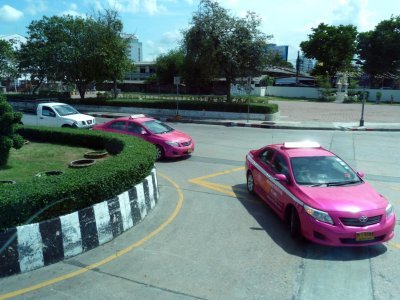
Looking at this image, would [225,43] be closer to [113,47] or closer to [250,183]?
[113,47]

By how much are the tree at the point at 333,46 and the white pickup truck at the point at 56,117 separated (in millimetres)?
57942

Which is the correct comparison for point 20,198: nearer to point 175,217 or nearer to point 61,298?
point 61,298

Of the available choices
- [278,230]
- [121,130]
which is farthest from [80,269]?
[121,130]

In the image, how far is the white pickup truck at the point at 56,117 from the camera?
62.3 ft

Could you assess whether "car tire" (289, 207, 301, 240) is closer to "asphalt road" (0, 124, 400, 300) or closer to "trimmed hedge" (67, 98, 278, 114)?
"asphalt road" (0, 124, 400, 300)

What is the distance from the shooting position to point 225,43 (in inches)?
1072

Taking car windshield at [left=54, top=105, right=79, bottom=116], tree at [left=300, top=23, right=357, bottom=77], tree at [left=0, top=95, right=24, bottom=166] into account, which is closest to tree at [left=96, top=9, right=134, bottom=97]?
car windshield at [left=54, top=105, right=79, bottom=116]

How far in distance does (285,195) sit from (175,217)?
88.6 inches

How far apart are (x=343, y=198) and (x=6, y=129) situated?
8064 mm

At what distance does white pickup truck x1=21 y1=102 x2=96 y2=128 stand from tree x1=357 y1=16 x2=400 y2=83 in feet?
184

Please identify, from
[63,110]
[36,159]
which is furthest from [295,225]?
[63,110]

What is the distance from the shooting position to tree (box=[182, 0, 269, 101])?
27203 mm

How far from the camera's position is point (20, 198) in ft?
18.7

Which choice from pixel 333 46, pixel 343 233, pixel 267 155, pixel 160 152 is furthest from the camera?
pixel 333 46
